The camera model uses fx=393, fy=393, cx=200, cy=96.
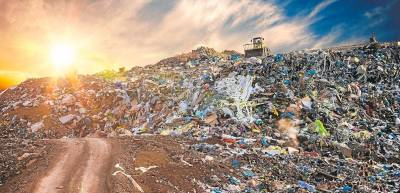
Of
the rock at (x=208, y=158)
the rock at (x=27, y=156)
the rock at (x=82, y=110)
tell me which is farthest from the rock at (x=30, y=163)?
the rock at (x=82, y=110)

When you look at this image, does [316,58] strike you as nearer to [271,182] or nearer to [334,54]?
[334,54]

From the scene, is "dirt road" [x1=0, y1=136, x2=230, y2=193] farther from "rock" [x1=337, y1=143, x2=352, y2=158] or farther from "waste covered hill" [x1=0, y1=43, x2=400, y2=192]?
"rock" [x1=337, y1=143, x2=352, y2=158]

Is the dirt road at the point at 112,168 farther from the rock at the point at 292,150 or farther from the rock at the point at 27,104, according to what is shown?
the rock at the point at 27,104

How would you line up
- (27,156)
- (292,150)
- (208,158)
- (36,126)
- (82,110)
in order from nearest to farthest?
(27,156) < (208,158) < (292,150) < (36,126) < (82,110)

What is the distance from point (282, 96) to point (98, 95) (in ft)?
39.5

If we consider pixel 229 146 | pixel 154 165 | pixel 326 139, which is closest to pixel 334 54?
pixel 326 139

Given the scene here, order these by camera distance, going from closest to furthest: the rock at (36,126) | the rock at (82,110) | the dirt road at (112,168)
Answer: the dirt road at (112,168)
the rock at (36,126)
the rock at (82,110)

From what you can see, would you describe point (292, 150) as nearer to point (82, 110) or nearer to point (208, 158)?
point (208, 158)

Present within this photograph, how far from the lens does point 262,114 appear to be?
19.6 m

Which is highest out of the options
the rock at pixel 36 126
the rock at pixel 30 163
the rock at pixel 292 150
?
the rock at pixel 36 126

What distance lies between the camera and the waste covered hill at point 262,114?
14141mm

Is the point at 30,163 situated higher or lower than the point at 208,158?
higher

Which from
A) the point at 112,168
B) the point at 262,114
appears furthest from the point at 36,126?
the point at 262,114

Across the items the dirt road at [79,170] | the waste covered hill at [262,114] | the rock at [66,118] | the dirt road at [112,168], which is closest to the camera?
the dirt road at [79,170]
